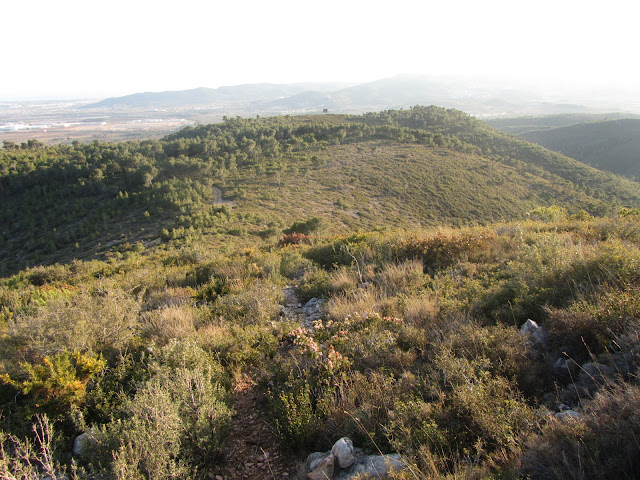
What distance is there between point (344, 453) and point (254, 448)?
927 mm

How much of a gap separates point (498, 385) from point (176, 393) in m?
2.74

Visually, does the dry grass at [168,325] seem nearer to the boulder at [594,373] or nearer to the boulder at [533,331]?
the boulder at [533,331]

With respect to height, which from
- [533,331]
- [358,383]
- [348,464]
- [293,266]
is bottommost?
[293,266]

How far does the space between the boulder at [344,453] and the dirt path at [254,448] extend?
0.45 metres

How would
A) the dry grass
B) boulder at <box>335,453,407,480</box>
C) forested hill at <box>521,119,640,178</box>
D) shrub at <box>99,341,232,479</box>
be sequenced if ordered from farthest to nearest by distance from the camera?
forested hill at <box>521,119,640,178</box> → the dry grass → shrub at <box>99,341,232,479</box> → boulder at <box>335,453,407,480</box>

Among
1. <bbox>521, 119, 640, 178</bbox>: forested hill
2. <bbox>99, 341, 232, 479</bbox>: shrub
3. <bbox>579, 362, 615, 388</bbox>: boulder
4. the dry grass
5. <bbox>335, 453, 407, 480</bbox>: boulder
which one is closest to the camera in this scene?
<bbox>335, 453, 407, 480</bbox>: boulder

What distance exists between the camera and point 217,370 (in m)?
3.32

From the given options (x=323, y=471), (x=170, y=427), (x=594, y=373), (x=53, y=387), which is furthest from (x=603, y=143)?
(x=53, y=387)

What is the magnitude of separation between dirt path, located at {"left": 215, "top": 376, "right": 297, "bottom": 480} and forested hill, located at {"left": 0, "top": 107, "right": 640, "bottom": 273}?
23517 millimetres

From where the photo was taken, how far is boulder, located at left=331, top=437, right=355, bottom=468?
7.42 ft

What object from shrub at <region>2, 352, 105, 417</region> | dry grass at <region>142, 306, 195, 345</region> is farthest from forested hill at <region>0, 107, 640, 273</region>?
shrub at <region>2, 352, 105, 417</region>

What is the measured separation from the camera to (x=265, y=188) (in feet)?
136

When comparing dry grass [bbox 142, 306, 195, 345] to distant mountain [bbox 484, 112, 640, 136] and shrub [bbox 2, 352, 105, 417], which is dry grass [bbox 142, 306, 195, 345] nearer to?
shrub [bbox 2, 352, 105, 417]

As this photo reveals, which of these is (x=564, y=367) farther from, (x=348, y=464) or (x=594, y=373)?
(x=348, y=464)
